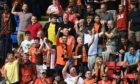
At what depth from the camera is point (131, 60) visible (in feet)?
83.9

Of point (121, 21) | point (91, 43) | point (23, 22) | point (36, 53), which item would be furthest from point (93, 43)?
point (23, 22)

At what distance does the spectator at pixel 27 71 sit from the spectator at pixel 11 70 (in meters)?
0.19

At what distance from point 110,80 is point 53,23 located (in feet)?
10.4

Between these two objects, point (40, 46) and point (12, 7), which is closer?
point (40, 46)

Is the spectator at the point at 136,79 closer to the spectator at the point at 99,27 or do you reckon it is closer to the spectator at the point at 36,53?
the spectator at the point at 99,27

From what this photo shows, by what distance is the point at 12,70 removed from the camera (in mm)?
26406

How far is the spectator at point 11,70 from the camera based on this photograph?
2638 cm

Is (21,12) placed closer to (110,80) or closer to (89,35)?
(89,35)

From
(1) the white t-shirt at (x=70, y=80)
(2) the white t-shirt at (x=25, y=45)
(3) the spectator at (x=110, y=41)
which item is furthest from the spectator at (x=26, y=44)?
(3) the spectator at (x=110, y=41)

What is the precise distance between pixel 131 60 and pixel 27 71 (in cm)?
326

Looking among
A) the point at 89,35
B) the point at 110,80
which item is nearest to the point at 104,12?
the point at 89,35

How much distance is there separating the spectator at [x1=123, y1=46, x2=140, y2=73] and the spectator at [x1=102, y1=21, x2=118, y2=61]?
2.23 feet

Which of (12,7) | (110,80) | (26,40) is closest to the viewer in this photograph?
(110,80)

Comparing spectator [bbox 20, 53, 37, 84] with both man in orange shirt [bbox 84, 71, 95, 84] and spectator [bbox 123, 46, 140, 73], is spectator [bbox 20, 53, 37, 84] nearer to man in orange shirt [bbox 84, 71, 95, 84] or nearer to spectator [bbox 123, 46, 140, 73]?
man in orange shirt [bbox 84, 71, 95, 84]
